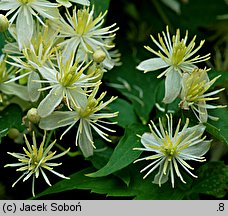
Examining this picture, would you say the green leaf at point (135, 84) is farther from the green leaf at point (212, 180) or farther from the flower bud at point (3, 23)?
the flower bud at point (3, 23)

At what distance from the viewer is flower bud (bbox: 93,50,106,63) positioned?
1.04m

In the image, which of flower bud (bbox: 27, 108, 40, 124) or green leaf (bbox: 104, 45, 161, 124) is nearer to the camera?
flower bud (bbox: 27, 108, 40, 124)

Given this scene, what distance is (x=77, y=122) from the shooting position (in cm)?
107

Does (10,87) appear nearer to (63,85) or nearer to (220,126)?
(63,85)

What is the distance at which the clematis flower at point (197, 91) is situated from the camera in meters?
1.01

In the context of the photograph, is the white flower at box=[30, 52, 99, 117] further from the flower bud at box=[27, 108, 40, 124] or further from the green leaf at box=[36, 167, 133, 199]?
the green leaf at box=[36, 167, 133, 199]

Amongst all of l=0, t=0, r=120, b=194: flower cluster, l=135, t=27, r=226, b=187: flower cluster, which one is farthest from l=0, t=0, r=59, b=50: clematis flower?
l=135, t=27, r=226, b=187: flower cluster

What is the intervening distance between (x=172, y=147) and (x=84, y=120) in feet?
0.51

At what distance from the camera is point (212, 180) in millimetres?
1051

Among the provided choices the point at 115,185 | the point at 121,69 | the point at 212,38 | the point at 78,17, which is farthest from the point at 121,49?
the point at 115,185

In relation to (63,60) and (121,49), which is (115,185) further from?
(121,49)

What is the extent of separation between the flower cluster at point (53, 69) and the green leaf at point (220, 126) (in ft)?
0.53

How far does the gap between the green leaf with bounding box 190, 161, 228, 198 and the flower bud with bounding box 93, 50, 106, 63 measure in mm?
257
